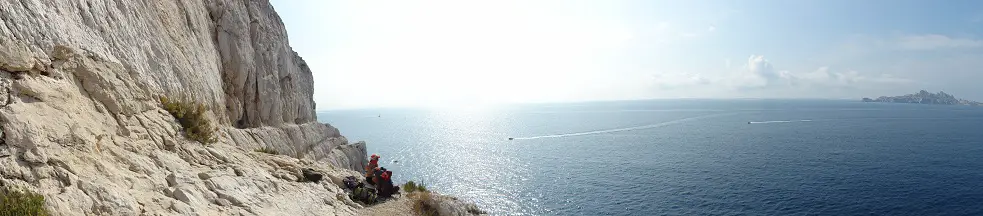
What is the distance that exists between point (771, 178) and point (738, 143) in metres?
40.0

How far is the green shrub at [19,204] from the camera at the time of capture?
8.55 m

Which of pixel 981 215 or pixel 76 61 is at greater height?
pixel 76 61

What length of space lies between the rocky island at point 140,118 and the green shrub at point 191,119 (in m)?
0.05

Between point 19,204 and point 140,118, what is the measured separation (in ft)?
24.3

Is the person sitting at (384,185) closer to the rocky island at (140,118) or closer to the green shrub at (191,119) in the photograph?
the rocky island at (140,118)

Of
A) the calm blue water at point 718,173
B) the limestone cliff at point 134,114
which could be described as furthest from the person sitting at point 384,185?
the calm blue water at point 718,173

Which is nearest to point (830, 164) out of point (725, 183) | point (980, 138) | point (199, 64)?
point (725, 183)

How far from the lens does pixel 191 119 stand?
18.2m

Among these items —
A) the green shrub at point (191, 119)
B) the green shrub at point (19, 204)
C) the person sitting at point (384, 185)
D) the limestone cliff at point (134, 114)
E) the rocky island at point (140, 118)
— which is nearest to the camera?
the green shrub at point (19, 204)

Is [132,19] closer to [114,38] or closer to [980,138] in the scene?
[114,38]

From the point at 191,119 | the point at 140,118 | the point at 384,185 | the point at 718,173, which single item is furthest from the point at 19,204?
the point at 718,173

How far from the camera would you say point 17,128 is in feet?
32.0

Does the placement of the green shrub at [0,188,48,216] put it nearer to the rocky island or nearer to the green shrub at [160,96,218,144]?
the rocky island

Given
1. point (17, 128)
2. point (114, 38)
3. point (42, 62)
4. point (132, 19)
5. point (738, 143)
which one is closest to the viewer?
point (17, 128)
